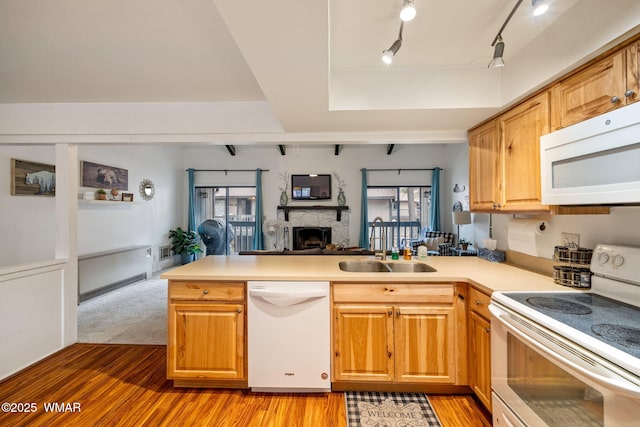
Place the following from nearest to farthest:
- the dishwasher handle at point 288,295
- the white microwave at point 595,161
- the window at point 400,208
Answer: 1. the white microwave at point 595,161
2. the dishwasher handle at point 288,295
3. the window at point 400,208

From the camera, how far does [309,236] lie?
22.6 ft

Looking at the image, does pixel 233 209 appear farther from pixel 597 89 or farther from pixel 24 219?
pixel 597 89

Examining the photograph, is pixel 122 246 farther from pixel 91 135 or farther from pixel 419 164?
pixel 419 164

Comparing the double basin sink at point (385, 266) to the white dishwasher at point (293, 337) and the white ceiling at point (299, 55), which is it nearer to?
the white dishwasher at point (293, 337)

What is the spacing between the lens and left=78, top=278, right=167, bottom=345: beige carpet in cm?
285

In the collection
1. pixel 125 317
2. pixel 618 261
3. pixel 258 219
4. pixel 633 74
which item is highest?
pixel 633 74

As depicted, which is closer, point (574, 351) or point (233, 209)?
point (574, 351)

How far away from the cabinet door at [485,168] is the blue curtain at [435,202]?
4445 mm

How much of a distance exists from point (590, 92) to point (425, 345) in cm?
173

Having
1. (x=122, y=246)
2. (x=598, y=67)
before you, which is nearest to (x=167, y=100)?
(x=598, y=67)

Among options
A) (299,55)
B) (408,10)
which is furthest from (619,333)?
(299,55)

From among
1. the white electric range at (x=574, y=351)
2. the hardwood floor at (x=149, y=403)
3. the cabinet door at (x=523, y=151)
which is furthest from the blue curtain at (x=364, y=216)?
the white electric range at (x=574, y=351)

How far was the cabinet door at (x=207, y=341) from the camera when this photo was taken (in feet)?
6.16

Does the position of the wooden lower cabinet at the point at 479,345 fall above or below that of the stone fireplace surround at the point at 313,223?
below
